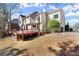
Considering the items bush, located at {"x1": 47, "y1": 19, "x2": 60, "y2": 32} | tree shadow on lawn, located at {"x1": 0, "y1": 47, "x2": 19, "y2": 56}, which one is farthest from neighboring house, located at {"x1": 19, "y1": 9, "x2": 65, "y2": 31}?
tree shadow on lawn, located at {"x1": 0, "y1": 47, "x2": 19, "y2": 56}

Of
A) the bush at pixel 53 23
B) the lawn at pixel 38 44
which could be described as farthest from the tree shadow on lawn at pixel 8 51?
the bush at pixel 53 23

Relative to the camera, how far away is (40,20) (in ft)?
7.24

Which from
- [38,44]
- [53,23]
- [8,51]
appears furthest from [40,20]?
[8,51]

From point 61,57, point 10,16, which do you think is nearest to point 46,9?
point 10,16

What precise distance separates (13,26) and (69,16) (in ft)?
1.93

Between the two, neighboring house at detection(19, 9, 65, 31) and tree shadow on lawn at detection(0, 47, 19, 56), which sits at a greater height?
neighboring house at detection(19, 9, 65, 31)

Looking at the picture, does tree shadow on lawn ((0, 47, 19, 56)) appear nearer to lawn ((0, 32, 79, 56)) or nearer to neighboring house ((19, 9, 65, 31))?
lawn ((0, 32, 79, 56))

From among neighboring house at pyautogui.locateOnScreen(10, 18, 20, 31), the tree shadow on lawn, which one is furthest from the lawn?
neighboring house at pyautogui.locateOnScreen(10, 18, 20, 31)

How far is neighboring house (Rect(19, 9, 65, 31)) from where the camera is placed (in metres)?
2.18

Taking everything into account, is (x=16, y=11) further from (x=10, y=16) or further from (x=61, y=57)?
(x=61, y=57)

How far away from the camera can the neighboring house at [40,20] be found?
7.16ft

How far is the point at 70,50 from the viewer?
216cm

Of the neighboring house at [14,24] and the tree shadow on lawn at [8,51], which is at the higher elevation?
the neighboring house at [14,24]

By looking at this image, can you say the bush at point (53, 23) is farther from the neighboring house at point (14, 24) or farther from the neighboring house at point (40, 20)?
the neighboring house at point (14, 24)
